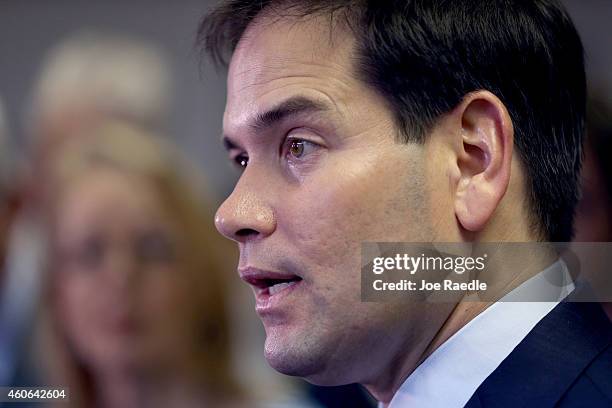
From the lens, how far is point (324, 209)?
918mm

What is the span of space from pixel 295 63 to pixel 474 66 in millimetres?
201

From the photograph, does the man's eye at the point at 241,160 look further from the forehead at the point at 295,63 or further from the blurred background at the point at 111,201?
the blurred background at the point at 111,201

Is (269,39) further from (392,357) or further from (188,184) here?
(188,184)

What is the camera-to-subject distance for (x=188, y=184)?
155 cm


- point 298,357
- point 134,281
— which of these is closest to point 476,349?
point 298,357

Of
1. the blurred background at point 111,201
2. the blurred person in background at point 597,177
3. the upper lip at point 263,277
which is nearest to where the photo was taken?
the upper lip at point 263,277

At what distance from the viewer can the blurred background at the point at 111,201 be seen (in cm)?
148

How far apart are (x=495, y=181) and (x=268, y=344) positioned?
31 centimetres

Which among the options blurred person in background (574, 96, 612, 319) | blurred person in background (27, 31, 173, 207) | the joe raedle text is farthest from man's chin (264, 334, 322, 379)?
blurred person in background (27, 31, 173, 207)

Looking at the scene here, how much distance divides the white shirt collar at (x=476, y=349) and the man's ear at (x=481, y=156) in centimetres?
9

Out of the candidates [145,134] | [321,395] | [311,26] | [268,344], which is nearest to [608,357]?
[268,344]

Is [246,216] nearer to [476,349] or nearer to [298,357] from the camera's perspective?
[298,357]

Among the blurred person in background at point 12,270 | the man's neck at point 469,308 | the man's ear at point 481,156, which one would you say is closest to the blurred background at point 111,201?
the blurred person in background at point 12,270

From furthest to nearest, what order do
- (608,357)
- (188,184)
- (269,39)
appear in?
(188,184) → (269,39) → (608,357)
